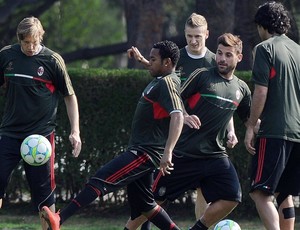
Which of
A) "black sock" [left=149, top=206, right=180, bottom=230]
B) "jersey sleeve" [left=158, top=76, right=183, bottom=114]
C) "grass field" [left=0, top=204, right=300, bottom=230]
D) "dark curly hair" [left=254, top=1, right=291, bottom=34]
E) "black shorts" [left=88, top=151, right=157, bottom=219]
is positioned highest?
"dark curly hair" [left=254, top=1, right=291, bottom=34]

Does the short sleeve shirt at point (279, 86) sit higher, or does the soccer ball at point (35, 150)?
the short sleeve shirt at point (279, 86)

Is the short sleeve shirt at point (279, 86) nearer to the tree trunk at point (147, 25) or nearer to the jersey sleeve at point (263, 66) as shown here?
the jersey sleeve at point (263, 66)

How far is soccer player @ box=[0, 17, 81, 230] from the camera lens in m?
9.09

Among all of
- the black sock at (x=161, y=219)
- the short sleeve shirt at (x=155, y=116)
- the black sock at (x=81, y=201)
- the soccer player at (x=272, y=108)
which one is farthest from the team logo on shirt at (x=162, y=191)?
the soccer player at (x=272, y=108)

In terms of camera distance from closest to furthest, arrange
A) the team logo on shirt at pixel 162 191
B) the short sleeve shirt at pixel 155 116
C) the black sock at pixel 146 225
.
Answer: the short sleeve shirt at pixel 155 116, the team logo on shirt at pixel 162 191, the black sock at pixel 146 225

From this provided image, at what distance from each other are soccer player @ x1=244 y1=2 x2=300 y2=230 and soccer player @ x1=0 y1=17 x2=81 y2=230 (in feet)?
5.83

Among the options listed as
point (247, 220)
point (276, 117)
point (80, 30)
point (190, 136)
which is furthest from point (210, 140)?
point (80, 30)

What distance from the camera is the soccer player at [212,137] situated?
8.97m

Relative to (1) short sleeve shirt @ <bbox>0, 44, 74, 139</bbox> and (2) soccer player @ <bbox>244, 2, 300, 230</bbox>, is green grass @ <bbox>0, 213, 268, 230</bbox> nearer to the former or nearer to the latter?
(1) short sleeve shirt @ <bbox>0, 44, 74, 139</bbox>

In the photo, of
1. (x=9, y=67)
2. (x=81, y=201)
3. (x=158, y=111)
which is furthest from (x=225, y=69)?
(x=9, y=67)

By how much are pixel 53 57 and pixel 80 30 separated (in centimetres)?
2402

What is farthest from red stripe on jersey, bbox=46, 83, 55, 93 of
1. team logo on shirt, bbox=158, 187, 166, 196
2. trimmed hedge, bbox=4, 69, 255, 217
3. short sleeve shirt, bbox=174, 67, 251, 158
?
trimmed hedge, bbox=4, 69, 255, 217

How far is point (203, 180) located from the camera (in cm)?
916

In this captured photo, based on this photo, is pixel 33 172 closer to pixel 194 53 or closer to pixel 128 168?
pixel 128 168
